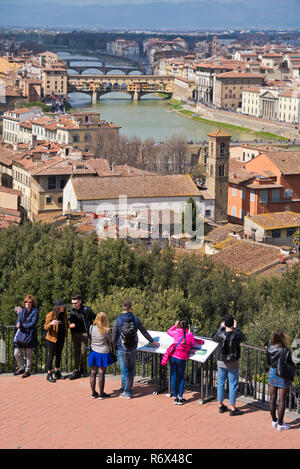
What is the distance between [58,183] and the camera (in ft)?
66.4

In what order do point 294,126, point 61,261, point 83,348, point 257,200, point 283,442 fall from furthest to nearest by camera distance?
point 294,126
point 257,200
point 61,261
point 83,348
point 283,442

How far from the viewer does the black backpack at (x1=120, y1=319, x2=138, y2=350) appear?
3.88m

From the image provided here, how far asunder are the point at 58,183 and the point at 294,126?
2762 cm

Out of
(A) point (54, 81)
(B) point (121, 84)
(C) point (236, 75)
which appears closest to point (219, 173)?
(A) point (54, 81)

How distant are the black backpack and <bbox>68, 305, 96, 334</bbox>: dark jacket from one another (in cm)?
28

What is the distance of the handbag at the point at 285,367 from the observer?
11.7 ft

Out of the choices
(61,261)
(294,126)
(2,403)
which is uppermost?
(2,403)

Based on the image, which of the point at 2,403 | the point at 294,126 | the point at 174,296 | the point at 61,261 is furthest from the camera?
the point at 294,126

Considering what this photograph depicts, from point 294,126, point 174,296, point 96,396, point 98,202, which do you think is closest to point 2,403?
point 96,396

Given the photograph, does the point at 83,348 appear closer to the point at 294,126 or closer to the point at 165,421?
the point at 165,421

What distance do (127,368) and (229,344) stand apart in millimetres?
496

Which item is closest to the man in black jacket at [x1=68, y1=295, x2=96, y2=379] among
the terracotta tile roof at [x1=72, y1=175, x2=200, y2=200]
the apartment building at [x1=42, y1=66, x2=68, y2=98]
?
the terracotta tile roof at [x1=72, y1=175, x2=200, y2=200]

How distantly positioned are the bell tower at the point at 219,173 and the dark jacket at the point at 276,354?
1666 cm

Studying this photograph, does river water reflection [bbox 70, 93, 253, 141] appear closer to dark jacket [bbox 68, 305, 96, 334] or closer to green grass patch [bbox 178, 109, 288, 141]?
green grass patch [bbox 178, 109, 288, 141]
